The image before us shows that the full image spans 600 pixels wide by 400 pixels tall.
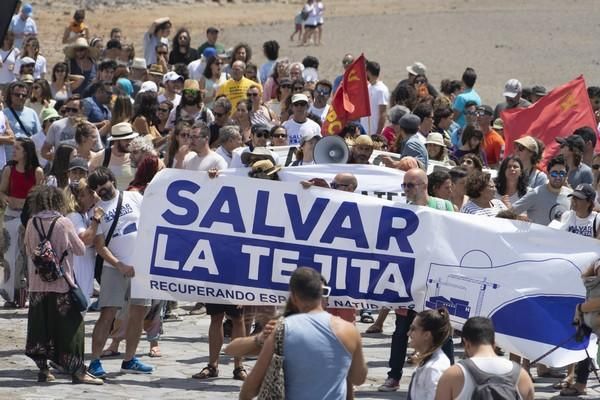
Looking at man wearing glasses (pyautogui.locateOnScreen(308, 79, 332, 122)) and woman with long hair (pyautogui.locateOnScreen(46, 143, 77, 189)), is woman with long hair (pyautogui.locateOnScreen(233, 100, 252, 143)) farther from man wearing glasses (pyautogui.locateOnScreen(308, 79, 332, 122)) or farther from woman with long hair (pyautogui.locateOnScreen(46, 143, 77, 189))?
woman with long hair (pyautogui.locateOnScreen(46, 143, 77, 189))

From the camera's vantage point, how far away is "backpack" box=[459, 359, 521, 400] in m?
8.43

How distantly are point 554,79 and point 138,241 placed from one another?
23.1 meters

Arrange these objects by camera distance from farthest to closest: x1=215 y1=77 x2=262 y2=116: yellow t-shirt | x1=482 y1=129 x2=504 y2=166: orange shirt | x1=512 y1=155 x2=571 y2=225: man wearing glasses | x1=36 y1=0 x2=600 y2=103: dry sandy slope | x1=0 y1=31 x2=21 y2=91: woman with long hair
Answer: x1=36 y1=0 x2=600 y2=103: dry sandy slope
x1=0 y1=31 x2=21 y2=91: woman with long hair
x1=215 y1=77 x2=262 y2=116: yellow t-shirt
x1=482 y1=129 x2=504 y2=166: orange shirt
x1=512 y1=155 x2=571 y2=225: man wearing glasses

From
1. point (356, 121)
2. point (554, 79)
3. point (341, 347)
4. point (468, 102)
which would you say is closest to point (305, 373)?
point (341, 347)

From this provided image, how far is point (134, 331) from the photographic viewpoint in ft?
40.3

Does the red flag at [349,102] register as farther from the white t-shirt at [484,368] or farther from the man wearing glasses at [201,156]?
the white t-shirt at [484,368]

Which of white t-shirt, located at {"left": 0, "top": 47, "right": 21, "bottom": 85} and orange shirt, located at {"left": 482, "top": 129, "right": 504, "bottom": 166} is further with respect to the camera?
white t-shirt, located at {"left": 0, "top": 47, "right": 21, "bottom": 85}

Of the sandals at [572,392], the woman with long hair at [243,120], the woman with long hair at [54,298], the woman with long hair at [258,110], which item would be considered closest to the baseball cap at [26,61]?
the woman with long hair at [258,110]

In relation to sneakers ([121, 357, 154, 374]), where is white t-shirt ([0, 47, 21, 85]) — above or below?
above

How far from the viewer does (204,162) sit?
14.2 m

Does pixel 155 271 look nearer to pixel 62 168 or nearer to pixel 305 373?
pixel 62 168

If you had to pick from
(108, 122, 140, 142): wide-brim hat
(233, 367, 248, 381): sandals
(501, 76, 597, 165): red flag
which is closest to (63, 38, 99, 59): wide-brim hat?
(501, 76, 597, 165): red flag

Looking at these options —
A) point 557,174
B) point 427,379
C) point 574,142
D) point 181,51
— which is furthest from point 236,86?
point 427,379

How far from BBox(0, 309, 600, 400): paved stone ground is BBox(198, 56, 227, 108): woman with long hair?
7.23 meters
